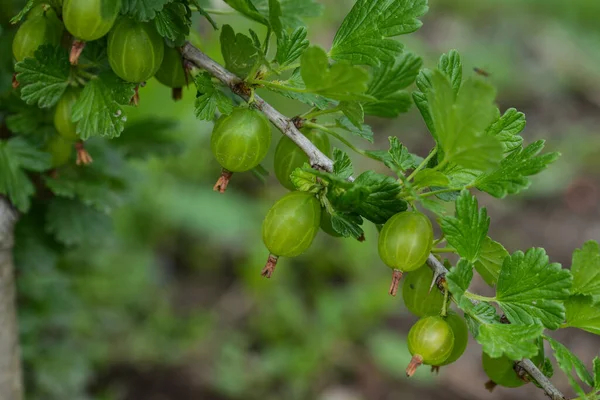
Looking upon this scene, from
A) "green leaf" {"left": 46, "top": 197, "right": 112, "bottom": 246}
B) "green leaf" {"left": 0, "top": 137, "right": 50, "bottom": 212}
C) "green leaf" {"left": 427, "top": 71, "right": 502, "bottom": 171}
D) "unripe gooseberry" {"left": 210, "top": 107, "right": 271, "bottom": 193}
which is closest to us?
"green leaf" {"left": 427, "top": 71, "right": 502, "bottom": 171}

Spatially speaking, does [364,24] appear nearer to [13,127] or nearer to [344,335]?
[13,127]

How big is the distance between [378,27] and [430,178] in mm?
161

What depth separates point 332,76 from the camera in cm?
56

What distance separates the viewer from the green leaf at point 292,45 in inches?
24.4

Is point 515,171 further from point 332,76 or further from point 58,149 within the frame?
point 58,149

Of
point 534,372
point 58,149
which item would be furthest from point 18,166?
point 534,372

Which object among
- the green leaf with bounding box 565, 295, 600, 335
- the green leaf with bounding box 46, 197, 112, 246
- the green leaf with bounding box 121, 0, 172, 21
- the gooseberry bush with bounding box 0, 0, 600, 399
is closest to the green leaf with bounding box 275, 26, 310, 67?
the gooseberry bush with bounding box 0, 0, 600, 399

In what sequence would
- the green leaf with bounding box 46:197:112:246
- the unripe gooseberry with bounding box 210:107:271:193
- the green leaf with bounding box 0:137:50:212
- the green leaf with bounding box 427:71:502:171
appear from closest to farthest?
the green leaf with bounding box 427:71:502:171 → the unripe gooseberry with bounding box 210:107:271:193 → the green leaf with bounding box 0:137:50:212 → the green leaf with bounding box 46:197:112:246

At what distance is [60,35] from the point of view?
725mm

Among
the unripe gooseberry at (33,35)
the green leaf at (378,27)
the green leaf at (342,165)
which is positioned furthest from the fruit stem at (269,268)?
the unripe gooseberry at (33,35)

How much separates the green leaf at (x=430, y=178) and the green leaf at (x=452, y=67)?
0.35 ft

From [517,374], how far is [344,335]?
1.52m

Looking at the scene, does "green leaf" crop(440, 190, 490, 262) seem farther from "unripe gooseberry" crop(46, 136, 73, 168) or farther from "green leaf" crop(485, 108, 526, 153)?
"unripe gooseberry" crop(46, 136, 73, 168)

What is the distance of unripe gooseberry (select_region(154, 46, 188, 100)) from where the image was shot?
2.32 feet
